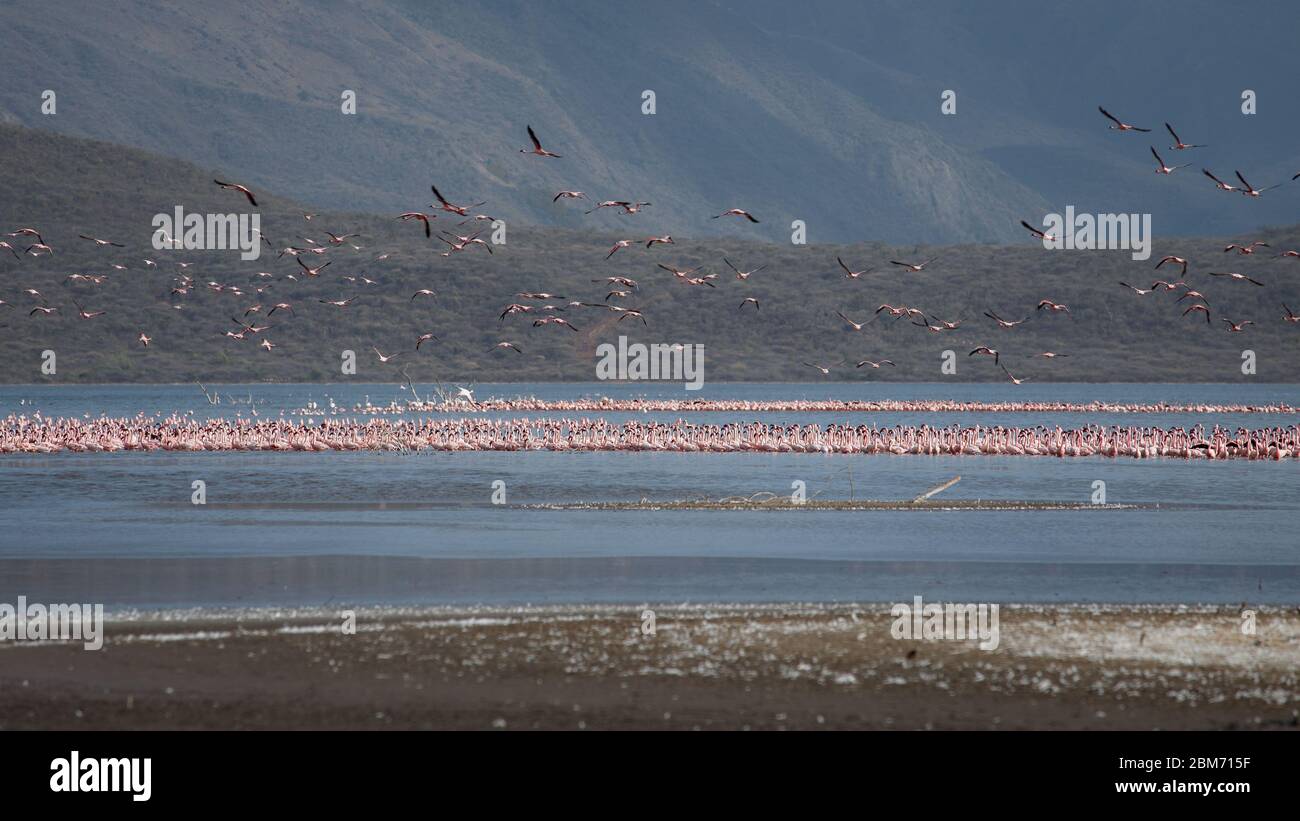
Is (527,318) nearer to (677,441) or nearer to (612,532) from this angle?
(677,441)

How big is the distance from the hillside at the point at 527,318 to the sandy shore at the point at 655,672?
10705cm

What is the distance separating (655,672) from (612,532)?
12170mm

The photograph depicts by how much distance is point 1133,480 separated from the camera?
38156mm

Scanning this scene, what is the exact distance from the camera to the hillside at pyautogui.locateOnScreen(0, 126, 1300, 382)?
126938 millimetres

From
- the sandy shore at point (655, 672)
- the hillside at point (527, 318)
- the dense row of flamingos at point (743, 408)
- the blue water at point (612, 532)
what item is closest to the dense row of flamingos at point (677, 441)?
the blue water at point (612, 532)

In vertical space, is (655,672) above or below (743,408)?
below

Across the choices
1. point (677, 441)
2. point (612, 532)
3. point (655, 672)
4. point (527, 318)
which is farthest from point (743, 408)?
point (655, 672)

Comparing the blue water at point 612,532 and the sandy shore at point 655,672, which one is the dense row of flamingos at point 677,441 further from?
the sandy shore at point 655,672

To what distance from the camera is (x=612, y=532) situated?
1055 inches

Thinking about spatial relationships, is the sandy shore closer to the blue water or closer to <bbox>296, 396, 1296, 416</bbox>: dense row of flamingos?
the blue water

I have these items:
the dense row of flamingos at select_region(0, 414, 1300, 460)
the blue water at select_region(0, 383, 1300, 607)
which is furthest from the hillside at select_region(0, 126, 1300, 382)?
the blue water at select_region(0, 383, 1300, 607)

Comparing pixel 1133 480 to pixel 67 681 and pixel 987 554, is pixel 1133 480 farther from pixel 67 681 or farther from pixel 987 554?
pixel 67 681

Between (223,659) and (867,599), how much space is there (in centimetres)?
746
